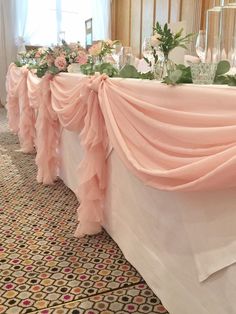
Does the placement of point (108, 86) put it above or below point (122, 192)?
above

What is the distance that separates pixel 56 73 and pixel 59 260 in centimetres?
142

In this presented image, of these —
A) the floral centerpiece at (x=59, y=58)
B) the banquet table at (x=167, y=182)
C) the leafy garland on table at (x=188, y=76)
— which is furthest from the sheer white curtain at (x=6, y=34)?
the leafy garland on table at (x=188, y=76)

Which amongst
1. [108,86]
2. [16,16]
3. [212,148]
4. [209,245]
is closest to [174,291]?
[209,245]

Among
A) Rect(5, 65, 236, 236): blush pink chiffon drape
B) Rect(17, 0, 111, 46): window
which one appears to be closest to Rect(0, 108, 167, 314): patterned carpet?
Rect(5, 65, 236, 236): blush pink chiffon drape

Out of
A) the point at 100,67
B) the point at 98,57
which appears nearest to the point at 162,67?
the point at 100,67

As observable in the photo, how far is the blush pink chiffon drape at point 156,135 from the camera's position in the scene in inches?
34.3

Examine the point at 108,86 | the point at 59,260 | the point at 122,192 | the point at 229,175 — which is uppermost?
the point at 108,86

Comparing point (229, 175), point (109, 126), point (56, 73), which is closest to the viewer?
point (229, 175)

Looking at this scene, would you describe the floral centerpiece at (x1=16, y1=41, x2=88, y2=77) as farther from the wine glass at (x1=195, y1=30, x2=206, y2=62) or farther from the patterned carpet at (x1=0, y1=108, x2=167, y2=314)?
the wine glass at (x1=195, y1=30, x2=206, y2=62)

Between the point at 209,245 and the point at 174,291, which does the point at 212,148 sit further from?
the point at 174,291

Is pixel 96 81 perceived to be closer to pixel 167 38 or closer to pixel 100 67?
pixel 100 67

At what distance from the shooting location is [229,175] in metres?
0.83

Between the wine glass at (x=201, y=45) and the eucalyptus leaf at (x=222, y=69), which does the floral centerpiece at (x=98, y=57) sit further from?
the eucalyptus leaf at (x=222, y=69)

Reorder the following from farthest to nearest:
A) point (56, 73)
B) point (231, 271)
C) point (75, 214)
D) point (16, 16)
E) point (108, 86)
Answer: point (16, 16) → point (56, 73) → point (75, 214) → point (108, 86) → point (231, 271)
